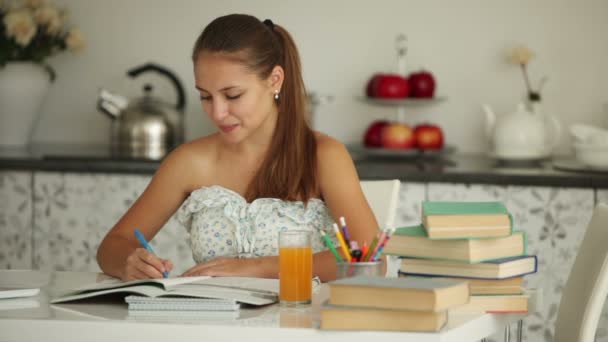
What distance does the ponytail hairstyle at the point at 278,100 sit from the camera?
199 centimetres

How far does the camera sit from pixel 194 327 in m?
1.34

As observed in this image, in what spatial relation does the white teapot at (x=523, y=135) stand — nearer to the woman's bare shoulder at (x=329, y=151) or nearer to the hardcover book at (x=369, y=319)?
the woman's bare shoulder at (x=329, y=151)

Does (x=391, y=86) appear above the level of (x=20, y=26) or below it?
below

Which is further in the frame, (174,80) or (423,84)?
(174,80)

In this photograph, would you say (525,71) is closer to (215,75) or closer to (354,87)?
(354,87)

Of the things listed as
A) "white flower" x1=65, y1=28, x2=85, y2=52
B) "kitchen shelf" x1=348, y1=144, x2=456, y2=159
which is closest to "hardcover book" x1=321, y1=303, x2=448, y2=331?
"kitchen shelf" x1=348, y1=144, x2=456, y2=159

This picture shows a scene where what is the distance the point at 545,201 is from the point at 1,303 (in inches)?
67.2

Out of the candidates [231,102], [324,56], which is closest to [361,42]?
[324,56]

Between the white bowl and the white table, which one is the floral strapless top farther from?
the white bowl

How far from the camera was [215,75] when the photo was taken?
194 cm

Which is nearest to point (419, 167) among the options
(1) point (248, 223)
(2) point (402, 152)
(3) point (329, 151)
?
(2) point (402, 152)

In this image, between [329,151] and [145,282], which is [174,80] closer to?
[329,151]

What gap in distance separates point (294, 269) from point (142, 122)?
1.98m

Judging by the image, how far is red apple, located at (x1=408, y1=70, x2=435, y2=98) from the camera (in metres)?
3.26
